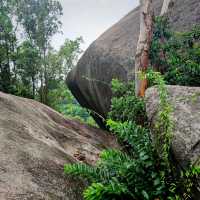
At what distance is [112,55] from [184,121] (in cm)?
943

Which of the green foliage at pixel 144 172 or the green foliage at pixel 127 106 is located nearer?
the green foliage at pixel 144 172

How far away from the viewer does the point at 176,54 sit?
33.4 feet

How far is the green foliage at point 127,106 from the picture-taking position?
9.02 meters

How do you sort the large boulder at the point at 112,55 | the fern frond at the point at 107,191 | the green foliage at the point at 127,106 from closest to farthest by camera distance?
the fern frond at the point at 107,191 < the green foliage at the point at 127,106 < the large boulder at the point at 112,55

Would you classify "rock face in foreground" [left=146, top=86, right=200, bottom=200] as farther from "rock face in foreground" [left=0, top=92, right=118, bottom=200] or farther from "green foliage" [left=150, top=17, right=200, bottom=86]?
"green foliage" [left=150, top=17, right=200, bottom=86]

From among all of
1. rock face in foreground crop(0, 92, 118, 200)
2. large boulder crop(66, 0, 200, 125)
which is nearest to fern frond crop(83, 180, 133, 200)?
rock face in foreground crop(0, 92, 118, 200)

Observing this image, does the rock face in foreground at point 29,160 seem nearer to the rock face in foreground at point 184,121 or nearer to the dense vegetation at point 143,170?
the dense vegetation at point 143,170

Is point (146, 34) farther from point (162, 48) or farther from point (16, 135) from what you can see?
point (16, 135)

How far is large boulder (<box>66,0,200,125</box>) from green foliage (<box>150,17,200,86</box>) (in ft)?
4.80

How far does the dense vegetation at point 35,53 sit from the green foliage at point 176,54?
411 inches

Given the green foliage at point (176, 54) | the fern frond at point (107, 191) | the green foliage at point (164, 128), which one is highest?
the green foliage at point (176, 54)

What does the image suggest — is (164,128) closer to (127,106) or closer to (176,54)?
(127,106)

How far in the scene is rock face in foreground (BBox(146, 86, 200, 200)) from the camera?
405cm

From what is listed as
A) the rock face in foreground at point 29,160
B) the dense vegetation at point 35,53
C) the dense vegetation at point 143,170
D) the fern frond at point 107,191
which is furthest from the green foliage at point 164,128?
the dense vegetation at point 35,53
